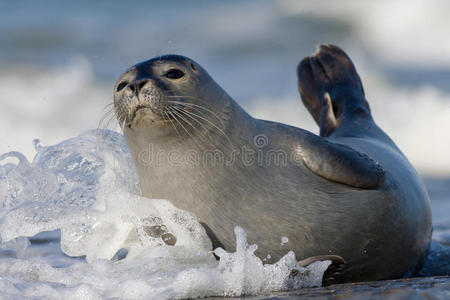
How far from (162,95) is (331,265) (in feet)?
4.23

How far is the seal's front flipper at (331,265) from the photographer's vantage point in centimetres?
318

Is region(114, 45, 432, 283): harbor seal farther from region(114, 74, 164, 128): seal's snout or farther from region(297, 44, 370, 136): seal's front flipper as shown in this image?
region(297, 44, 370, 136): seal's front flipper

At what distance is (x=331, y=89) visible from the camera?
6.08 m

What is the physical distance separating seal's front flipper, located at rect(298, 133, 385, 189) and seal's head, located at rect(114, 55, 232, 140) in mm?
620

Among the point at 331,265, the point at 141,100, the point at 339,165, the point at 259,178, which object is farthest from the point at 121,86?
the point at 331,265

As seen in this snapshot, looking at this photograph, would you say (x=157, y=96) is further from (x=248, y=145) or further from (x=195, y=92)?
(x=248, y=145)

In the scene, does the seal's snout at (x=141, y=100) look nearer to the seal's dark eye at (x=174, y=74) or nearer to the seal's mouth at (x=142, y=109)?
the seal's mouth at (x=142, y=109)

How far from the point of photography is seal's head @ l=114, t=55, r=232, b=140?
A: 3402mm

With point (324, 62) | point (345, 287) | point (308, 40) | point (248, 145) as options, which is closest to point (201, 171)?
point (248, 145)

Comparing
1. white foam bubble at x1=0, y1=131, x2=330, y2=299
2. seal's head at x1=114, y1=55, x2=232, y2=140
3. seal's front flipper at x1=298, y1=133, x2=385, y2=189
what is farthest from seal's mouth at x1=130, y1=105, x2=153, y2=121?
seal's front flipper at x1=298, y1=133, x2=385, y2=189

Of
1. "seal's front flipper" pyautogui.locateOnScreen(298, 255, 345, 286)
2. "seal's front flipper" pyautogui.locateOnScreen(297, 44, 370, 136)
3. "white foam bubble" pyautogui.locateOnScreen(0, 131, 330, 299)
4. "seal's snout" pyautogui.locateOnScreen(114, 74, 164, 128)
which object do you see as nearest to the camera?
"white foam bubble" pyautogui.locateOnScreen(0, 131, 330, 299)

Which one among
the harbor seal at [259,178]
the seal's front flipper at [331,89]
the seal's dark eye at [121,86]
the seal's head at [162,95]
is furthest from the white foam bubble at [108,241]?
the seal's front flipper at [331,89]

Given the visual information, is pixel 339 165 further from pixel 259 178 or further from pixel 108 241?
pixel 108 241

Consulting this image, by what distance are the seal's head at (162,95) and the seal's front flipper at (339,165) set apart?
620mm
